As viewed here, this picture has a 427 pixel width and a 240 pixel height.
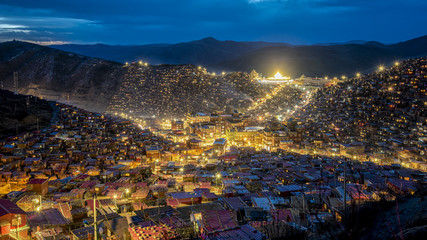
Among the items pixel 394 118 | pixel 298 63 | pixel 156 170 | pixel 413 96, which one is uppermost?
pixel 298 63

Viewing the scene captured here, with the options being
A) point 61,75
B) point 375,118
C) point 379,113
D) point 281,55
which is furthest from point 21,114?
point 281,55

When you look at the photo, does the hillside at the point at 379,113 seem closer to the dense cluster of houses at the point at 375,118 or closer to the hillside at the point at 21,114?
the dense cluster of houses at the point at 375,118

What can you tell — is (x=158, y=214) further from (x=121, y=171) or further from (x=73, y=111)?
(x=73, y=111)

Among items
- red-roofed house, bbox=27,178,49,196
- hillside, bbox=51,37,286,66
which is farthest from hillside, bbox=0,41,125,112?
hillside, bbox=51,37,286,66

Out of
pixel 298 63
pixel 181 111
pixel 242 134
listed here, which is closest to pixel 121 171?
pixel 242 134

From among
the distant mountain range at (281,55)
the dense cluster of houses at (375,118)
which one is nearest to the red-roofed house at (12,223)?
the dense cluster of houses at (375,118)

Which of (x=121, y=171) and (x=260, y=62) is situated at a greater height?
(x=260, y=62)

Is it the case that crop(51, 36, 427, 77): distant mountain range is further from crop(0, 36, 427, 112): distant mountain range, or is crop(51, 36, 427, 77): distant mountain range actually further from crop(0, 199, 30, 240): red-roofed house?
crop(0, 199, 30, 240): red-roofed house
